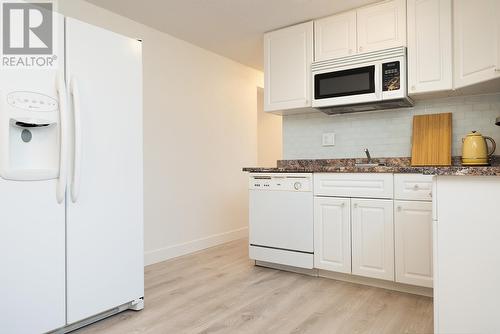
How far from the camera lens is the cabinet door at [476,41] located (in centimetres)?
224

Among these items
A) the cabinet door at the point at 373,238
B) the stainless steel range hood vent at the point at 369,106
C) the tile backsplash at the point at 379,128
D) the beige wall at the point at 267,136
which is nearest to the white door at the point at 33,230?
the cabinet door at the point at 373,238

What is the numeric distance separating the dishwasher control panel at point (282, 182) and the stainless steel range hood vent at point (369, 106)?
76 cm

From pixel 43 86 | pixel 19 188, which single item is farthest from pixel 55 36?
pixel 19 188

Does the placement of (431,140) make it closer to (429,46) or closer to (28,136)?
(429,46)

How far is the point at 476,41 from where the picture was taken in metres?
2.38

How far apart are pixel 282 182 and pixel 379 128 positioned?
1028 millimetres

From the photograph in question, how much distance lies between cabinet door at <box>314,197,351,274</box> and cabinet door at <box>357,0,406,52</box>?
1.32 meters

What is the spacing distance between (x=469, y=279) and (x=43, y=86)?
216 centimetres

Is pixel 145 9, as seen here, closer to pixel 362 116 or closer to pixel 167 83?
pixel 167 83

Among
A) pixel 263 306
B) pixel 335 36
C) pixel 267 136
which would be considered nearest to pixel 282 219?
pixel 263 306

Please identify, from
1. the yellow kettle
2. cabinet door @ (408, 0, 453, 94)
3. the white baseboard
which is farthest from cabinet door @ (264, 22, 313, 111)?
the white baseboard

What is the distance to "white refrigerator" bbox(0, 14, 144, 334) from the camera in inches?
65.7

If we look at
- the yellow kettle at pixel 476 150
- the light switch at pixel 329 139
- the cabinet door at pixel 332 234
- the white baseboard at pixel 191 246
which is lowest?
the white baseboard at pixel 191 246

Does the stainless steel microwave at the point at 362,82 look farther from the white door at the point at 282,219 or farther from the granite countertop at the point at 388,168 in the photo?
the white door at the point at 282,219
